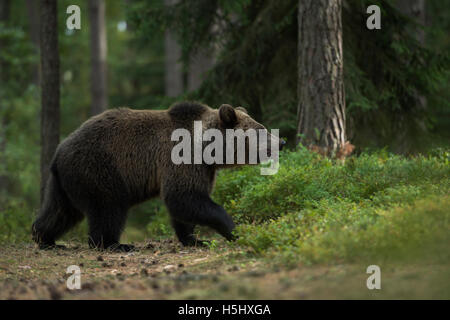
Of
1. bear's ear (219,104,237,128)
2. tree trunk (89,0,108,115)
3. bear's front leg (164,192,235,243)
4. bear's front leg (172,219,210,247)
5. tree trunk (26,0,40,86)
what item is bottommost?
bear's front leg (172,219,210,247)

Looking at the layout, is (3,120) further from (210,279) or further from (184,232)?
(210,279)

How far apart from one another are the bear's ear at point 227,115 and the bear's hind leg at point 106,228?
195 centimetres

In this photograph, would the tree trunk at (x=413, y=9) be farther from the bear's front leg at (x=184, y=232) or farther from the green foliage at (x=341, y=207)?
the bear's front leg at (x=184, y=232)

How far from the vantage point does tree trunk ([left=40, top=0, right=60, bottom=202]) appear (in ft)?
32.4

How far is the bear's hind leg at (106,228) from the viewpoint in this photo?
710cm

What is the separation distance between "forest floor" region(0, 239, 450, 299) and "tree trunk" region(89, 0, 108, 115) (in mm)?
10711

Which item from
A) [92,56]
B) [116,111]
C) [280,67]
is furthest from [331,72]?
[92,56]

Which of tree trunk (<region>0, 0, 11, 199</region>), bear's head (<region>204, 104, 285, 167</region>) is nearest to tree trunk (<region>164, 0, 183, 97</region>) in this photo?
tree trunk (<region>0, 0, 11, 199</region>)

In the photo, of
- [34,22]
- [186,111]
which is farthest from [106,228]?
[34,22]

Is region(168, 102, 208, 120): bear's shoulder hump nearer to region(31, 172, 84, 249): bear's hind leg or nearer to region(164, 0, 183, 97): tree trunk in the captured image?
region(31, 172, 84, 249): bear's hind leg

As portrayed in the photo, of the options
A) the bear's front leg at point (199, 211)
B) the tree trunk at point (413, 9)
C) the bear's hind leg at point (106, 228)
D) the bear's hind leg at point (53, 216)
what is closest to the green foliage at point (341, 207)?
the bear's front leg at point (199, 211)

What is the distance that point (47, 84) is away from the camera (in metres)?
9.95

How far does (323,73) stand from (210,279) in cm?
514
